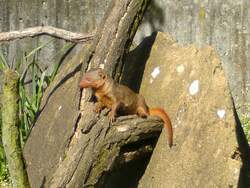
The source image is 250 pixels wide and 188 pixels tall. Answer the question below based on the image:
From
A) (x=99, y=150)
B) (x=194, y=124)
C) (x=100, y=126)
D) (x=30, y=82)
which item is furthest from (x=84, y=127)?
(x=30, y=82)

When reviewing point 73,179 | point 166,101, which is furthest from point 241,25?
point 73,179

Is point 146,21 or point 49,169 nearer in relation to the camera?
point 49,169

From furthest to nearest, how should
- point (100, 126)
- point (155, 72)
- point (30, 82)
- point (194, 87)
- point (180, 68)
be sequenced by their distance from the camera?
point (30, 82) → point (155, 72) → point (180, 68) → point (194, 87) → point (100, 126)

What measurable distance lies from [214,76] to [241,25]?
8.58 feet

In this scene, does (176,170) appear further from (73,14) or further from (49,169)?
(73,14)

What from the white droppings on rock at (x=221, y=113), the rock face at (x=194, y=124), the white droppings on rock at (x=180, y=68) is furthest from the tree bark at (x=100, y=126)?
the white droppings on rock at (x=221, y=113)

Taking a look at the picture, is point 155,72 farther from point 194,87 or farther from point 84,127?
point 84,127

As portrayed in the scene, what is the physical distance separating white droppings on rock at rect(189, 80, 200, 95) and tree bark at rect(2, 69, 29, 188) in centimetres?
160

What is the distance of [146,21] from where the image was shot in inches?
337

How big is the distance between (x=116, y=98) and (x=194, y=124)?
2.10 feet

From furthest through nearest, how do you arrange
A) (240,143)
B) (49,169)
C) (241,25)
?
(241,25) < (49,169) < (240,143)

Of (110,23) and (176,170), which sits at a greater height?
Result: (110,23)

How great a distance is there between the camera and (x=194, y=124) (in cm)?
602

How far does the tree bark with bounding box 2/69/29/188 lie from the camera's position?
484 cm
